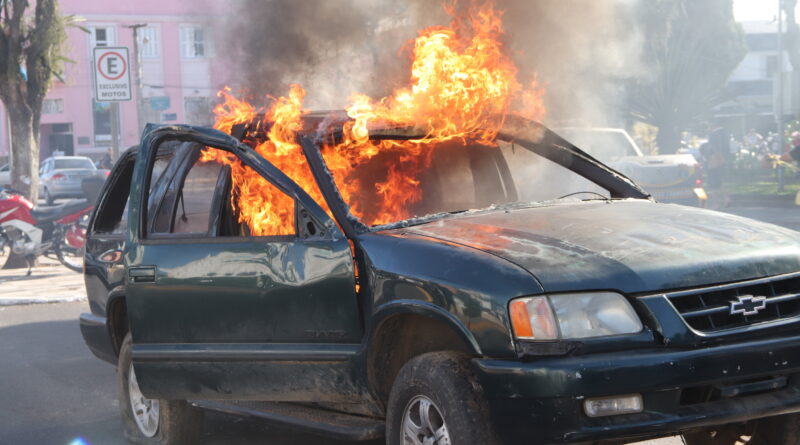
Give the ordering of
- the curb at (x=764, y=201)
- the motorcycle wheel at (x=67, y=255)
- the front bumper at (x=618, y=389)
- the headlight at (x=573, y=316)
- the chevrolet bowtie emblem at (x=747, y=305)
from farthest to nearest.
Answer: the curb at (x=764, y=201) → the motorcycle wheel at (x=67, y=255) → the chevrolet bowtie emblem at (x=747, y=305) → the headlight at (x=573, y=316) → the front bumper at (x=618, y=389)

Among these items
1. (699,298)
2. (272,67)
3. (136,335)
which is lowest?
(136,335)

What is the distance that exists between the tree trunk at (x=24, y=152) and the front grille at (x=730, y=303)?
1836 cm

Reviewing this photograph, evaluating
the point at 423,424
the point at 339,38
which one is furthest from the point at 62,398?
the point at 339,38

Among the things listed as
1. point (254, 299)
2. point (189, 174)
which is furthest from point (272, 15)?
point (254, 299)

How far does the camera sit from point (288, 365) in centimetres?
486

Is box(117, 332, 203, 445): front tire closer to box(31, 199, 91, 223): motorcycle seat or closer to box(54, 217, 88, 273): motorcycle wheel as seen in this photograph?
box(54, 217, 88, 273): motorcycle wheel

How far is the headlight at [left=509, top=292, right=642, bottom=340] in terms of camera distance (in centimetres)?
386

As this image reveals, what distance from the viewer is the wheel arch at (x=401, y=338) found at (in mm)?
4223

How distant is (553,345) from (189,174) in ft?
8.20

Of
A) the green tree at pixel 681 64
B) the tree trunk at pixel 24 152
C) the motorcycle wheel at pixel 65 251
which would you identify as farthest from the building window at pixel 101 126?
the motorcycle wheel at pixel 65 251

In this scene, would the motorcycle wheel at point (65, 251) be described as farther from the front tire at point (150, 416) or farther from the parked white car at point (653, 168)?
A: the front tire at point (150, 416)

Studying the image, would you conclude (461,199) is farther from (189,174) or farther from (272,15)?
(272,15)

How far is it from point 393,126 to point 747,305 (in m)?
1.99

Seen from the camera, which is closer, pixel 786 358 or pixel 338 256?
pixel 786 358
